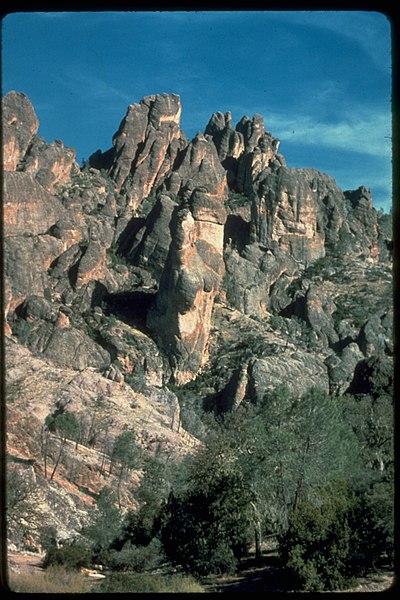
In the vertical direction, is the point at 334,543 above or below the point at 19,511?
below

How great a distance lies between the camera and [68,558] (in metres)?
15.8

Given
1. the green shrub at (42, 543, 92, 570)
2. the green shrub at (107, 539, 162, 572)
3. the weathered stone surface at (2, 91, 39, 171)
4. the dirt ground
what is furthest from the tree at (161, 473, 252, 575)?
the weathered stone surface at (2, 91, 39, 171)

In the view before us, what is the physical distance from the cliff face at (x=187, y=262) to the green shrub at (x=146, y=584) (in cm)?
2164

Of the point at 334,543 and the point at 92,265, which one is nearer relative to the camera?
the point at 334,543

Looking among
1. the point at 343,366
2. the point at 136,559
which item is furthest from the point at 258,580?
the point at 343,366

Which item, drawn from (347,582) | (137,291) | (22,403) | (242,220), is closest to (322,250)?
(242,220)

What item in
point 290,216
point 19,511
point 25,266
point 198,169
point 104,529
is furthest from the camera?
point 198,169

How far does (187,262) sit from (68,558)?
4207 cm

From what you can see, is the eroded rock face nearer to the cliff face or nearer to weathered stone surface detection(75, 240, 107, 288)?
the cliff face

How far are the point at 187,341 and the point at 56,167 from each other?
2613 cm

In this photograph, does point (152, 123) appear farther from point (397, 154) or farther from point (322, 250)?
point (397, 154)

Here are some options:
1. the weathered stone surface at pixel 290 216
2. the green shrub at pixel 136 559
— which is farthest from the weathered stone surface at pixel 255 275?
the green shrub at pixel 136 559

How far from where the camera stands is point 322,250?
252 feet

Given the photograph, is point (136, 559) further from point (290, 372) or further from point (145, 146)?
point (145, 146)
